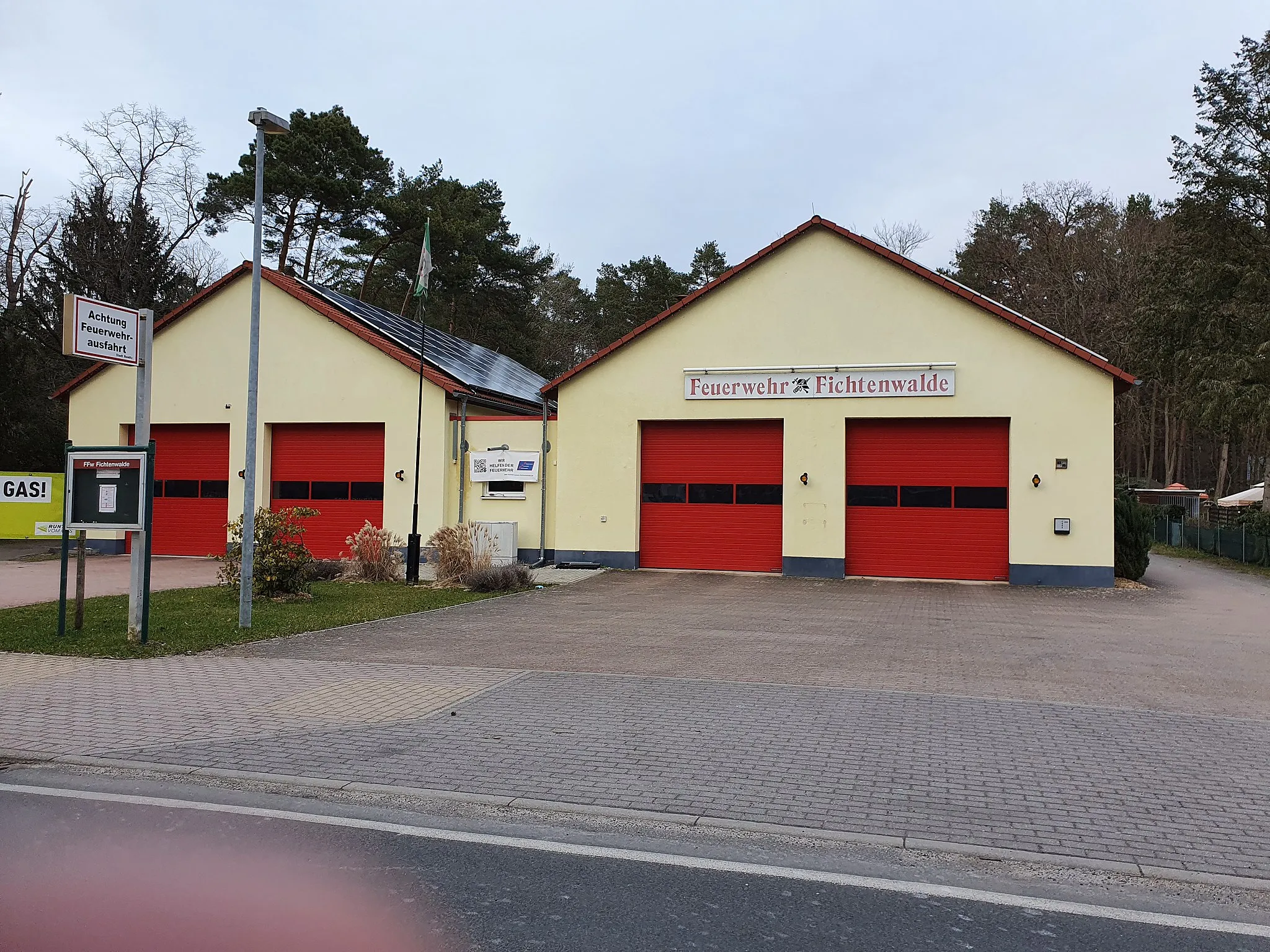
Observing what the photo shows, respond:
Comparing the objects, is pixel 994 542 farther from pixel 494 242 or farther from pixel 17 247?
pixel 17 247

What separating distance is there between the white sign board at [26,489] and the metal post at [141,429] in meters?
1.51

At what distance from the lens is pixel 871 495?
2034 centimetres

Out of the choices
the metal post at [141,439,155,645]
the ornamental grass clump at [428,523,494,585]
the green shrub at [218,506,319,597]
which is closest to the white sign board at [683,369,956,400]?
the ornamental grass clump at [428,523,494,585]

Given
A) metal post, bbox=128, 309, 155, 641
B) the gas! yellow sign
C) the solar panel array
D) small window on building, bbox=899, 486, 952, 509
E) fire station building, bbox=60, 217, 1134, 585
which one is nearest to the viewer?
metal post, bbox=128, 309, 155, 641

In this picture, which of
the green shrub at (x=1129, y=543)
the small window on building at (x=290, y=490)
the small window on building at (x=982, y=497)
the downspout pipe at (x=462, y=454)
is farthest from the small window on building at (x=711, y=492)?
the small window on building at (x=290, y=490)

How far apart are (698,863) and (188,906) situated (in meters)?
2.35

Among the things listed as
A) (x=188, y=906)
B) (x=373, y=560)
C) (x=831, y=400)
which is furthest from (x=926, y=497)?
(x=188, y=906)

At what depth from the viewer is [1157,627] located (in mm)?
13859

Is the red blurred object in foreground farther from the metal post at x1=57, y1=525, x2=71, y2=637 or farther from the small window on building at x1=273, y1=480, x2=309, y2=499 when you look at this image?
the small window on building at x1=273, y1=480, x2=309, y2=499

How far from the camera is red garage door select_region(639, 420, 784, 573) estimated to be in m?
20.9

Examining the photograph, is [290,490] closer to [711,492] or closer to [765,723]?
[711,492]

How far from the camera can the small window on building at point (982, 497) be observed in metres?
19.7

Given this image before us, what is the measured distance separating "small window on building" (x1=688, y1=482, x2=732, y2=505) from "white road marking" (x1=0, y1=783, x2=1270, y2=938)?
53.1 feet

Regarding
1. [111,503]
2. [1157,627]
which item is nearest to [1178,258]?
[1157,627]
